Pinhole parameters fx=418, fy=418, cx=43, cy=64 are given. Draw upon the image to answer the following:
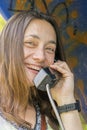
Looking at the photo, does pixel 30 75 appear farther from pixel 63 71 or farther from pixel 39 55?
pixel 63 71

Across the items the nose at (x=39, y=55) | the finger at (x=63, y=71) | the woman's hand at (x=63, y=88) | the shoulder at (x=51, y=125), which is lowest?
the shoulder at (x=51, y=125)

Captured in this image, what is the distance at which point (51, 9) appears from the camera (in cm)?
269

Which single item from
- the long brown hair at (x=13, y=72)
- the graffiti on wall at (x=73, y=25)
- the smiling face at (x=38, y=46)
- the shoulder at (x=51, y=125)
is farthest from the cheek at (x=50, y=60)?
the graffiti on wall at (x=73, y=25)

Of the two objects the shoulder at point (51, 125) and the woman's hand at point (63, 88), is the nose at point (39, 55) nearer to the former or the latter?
the woman's hand at point (63, 88)

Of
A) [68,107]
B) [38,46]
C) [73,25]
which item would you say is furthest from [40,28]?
[73,25]

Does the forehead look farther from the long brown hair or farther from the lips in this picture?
the lips

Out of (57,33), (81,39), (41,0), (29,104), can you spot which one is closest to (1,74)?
(29,104)

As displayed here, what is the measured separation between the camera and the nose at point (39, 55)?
61.3 inches

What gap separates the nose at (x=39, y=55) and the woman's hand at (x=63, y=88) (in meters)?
0.11

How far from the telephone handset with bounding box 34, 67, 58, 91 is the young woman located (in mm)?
20

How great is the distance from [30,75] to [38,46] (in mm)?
116

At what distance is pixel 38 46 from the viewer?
5.20ft

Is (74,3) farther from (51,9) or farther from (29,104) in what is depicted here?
(29,104)

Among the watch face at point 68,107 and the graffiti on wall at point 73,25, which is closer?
the watch face at point 68,107
